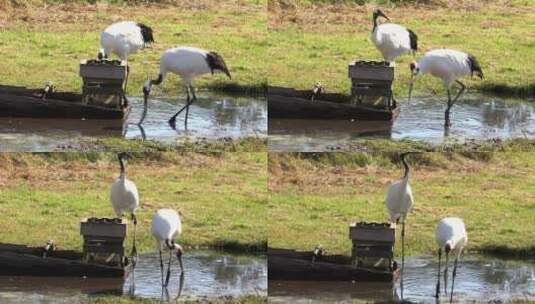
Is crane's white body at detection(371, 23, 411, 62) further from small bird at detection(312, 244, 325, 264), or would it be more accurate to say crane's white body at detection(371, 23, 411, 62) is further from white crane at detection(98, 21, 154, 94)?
small bird at detection(312, 244, 325, 264)

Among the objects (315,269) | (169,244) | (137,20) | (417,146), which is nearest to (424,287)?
(315,269)

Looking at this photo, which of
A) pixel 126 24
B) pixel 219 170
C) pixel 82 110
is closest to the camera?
pixel 82 110

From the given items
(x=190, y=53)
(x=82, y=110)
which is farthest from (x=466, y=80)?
(x=82, y=110)

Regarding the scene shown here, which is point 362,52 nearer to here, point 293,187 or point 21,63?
point 293,187

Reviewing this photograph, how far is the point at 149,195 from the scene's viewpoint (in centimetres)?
1424

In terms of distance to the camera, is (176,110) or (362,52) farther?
(362,52)

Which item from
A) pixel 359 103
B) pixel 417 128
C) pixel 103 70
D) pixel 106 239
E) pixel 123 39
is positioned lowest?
pixel 106 239

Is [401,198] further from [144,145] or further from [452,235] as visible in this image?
[144,145]

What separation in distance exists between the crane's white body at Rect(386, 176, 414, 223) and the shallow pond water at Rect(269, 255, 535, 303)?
459mm

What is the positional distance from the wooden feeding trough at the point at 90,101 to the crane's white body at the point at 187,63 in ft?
1.72

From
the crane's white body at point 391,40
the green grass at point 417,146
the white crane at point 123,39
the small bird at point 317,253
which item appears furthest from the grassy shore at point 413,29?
the small bird at point 317,253

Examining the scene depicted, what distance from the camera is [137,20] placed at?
1633 cm

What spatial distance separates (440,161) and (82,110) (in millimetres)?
4022

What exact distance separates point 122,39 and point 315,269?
3163mm
